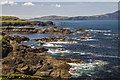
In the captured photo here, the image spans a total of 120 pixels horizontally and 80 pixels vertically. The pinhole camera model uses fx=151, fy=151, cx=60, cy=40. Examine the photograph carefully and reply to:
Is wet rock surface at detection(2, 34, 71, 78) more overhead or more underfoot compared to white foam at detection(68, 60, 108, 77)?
more overhead

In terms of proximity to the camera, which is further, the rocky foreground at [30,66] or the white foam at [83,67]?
the white foam at [83,67]

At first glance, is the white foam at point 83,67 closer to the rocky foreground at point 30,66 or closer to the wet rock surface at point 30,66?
the rocky foreground at point 30,66

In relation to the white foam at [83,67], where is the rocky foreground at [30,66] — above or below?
above

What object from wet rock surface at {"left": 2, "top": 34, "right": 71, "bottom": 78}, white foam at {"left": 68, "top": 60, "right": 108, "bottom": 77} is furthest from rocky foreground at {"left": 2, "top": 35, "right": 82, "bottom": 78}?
white foam at {"left": 68, "top": 60, "right": 108, "bottom": 77}

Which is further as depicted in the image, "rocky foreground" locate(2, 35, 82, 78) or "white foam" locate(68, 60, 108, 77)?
"white foam" locate(68, 60, 108, 77)

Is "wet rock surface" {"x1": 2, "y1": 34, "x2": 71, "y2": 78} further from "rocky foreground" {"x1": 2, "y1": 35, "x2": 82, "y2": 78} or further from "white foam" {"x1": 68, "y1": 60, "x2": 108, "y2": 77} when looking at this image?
"white foam" {"x1": 68, "y1": 60, "x2": 108, "y2": 77}

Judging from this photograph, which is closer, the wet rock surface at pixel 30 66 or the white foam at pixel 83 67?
the wet rock surface at pixel 30 66

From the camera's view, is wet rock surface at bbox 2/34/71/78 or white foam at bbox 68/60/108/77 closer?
wet rock surface at bbox 2/34/71/78

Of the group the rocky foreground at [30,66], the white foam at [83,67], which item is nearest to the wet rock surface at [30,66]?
the rocky foreground at [30,66]

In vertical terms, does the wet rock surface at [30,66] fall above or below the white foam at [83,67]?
above

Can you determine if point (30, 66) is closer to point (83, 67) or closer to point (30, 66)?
point (30, 66)

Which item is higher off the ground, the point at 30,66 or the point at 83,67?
the point at 30,66

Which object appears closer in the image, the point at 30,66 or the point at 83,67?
the point at 30,66

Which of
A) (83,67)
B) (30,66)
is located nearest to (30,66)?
(30,66)
